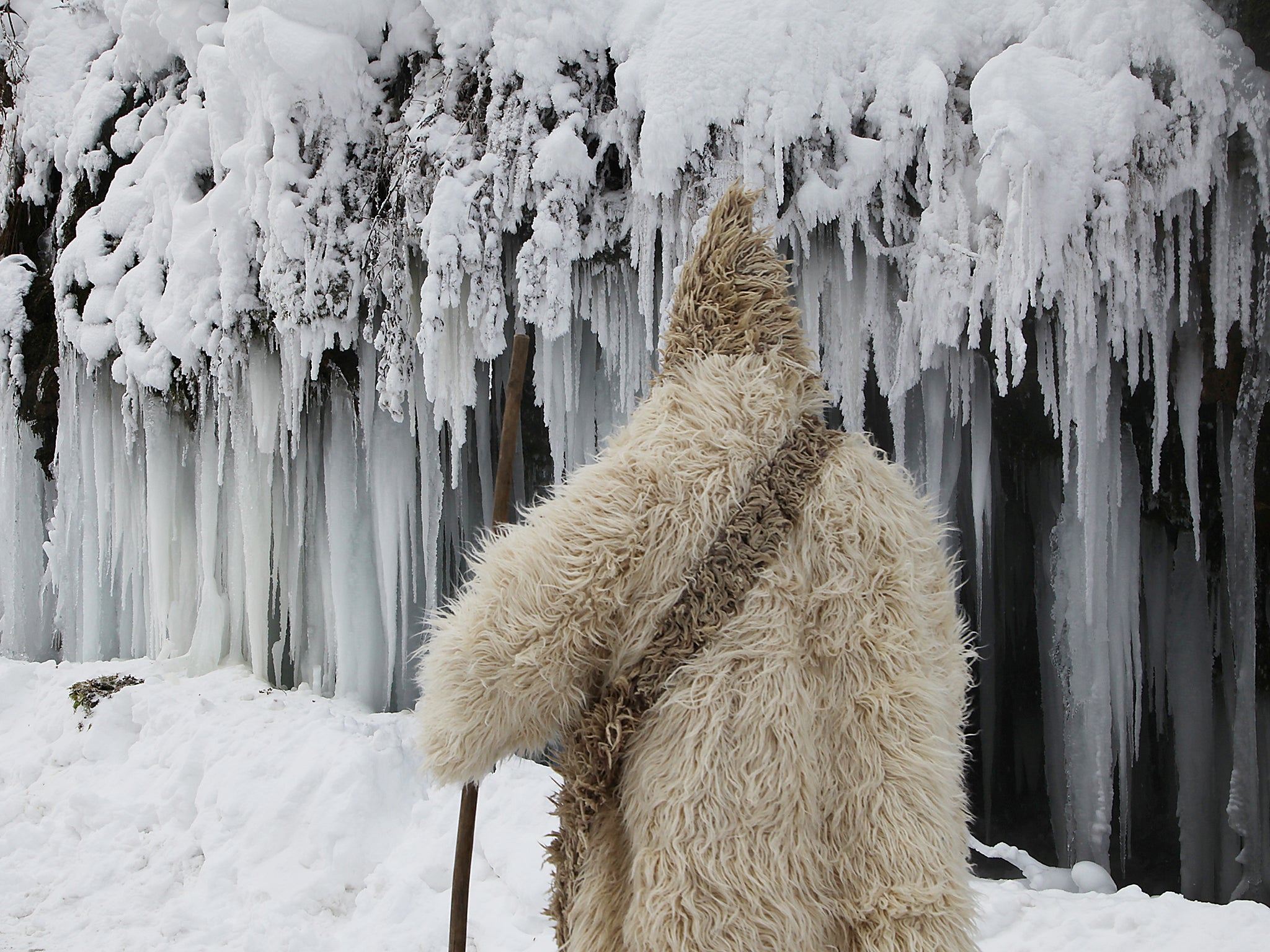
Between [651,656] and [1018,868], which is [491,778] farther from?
[651,656]

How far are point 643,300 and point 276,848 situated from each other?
2.55 metres

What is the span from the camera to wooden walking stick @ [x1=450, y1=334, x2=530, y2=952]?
4.60 feet

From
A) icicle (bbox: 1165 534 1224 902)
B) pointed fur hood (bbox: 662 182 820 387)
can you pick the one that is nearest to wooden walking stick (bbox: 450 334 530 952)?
pointed fur hood (bbox: 662 182 820 387)

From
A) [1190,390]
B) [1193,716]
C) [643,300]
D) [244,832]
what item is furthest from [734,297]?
[1193,716]

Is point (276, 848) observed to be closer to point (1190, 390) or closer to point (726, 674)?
point (726, 674)

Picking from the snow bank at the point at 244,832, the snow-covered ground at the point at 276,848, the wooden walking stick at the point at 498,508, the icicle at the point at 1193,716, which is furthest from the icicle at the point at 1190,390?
the snow bank at the point at 244,832

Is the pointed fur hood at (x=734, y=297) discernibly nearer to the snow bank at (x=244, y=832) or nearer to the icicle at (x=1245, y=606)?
the snow bank at (x=244, y=832)

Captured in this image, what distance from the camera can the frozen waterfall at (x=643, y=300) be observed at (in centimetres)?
272

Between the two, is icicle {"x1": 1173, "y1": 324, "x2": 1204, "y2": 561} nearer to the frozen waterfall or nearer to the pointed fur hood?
the frozen waterfall

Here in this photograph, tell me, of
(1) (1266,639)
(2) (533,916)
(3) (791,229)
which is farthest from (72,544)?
(1) (1266,639)

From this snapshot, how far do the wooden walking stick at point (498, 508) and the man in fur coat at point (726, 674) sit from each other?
0.16m

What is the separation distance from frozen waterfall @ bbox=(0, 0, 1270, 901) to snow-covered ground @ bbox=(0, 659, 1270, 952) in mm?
673

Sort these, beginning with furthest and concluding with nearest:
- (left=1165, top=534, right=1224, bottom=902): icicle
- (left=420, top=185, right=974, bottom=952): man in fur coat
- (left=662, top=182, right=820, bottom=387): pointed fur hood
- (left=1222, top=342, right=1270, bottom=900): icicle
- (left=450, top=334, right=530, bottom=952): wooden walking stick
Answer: (left=1165, top=534, right=1224, bottom=902): icicle
(left=1222, top=342, right=1270, bottom=900): icicle
(left=450, top=334, right=530, bottom=952): wooden walking stick
(left=662, top=182, right=820, bottom=387): pointed fur hood
(left=420, top=185, right=974, bottom=952): man in fur coat

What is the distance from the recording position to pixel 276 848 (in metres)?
3.19
